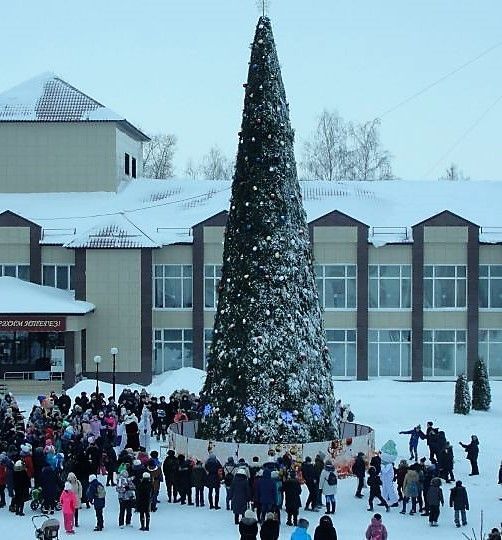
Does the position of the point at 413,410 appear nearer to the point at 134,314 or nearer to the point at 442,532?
the point at 134,314

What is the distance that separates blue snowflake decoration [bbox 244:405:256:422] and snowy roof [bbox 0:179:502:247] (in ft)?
68.2

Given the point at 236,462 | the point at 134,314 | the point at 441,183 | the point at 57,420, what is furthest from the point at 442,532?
the point at 441,183

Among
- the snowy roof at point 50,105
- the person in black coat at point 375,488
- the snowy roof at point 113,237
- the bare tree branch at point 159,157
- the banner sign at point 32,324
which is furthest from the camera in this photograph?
the bare tree branch at point 159,157

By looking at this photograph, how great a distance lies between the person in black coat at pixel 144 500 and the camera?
1856 centimetres

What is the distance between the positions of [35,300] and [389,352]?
51.5ft

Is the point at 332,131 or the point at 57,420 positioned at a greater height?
the point at 332,131

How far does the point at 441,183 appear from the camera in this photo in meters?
51.2

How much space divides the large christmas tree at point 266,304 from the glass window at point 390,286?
20.6 meters

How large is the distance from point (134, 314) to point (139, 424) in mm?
17488

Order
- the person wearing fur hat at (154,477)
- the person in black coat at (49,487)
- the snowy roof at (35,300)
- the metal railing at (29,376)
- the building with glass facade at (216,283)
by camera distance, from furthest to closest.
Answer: the building with glass facade at (216,283) → the metal railing at (29,376) → the snowy roof at (35,300) → the person wearing fur hat at (154,477) → the person in black coat at (49,487)

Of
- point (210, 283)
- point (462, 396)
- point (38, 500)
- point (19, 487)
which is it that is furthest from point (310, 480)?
point (210, 283)

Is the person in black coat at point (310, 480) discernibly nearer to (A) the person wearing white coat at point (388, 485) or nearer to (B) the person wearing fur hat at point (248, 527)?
(A) the person wearing white coat at point (388, 485)

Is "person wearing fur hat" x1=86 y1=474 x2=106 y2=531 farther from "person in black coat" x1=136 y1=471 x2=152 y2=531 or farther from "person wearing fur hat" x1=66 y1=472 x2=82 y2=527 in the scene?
"person in black coat" x1=136 y1=471 x2=152 y2=531

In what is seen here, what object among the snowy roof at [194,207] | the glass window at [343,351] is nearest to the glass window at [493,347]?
the snowy roof at [194,207]
